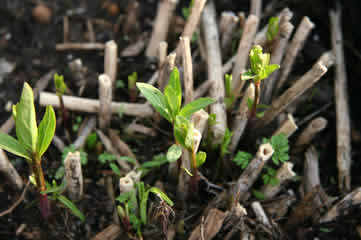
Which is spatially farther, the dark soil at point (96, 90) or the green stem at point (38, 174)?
the dark soil at point (96, 90)

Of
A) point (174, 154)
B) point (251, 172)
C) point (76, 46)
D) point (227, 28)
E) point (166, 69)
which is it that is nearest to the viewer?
point (174, 154)

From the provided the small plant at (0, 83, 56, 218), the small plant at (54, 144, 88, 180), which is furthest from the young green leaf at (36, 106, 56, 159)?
the small plant at (54, 144, 88, 180)

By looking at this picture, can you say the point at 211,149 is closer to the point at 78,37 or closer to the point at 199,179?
the point at 199,179

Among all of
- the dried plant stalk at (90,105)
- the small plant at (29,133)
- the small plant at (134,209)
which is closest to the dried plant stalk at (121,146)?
the dried plant stalk at (90,105)

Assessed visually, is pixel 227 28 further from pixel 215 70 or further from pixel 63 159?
pixel 63 159

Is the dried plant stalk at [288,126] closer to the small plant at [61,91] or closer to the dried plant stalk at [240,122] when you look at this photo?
the dried plant stalk at [240,122]

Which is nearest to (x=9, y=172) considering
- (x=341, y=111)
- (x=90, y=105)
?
(x=90, y=105)

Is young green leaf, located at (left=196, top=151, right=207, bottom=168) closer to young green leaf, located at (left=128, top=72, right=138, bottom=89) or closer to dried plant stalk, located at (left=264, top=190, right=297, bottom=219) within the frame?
dried plant stalk, located at (left=264, top=190, right=297, bottom=219)
